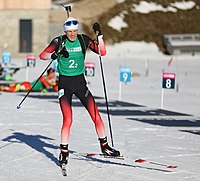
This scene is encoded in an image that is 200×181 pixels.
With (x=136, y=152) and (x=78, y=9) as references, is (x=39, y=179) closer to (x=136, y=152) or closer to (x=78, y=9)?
(x=136, y=152)

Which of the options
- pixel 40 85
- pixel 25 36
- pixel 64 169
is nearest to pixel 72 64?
pixel 64 169

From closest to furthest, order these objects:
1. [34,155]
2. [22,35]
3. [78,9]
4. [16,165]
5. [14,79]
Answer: [16,165], [34,155], [14,79], [22,35], [78,9]

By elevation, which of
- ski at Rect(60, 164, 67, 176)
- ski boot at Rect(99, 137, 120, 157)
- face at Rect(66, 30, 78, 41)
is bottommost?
ski at Rect(60, 164, 67, 176)

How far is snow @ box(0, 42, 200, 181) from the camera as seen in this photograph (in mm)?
9703

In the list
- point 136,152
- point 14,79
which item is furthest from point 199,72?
point 136,152

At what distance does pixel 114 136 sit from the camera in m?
13.5

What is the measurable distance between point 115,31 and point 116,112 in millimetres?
42794

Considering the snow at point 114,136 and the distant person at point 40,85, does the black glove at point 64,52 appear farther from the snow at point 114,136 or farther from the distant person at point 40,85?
the distant person at point 40,85

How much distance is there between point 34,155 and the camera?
11.0 metres

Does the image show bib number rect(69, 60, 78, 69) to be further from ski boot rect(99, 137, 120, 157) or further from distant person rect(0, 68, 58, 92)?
distant person rect(0, 68, 58, 92)

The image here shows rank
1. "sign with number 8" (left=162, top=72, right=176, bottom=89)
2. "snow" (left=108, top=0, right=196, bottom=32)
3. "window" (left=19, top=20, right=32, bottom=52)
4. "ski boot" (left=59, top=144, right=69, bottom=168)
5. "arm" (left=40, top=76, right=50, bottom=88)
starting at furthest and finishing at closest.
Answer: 1. "snow" (left=108, top=0, right=196, bottom=32)
2. "window" (left=19, top=20, right=32, bottom=52)
3. "arm" (left=40, top=76, right=50, bottom=88)
4. "sign with number 8" (left=162, top=72, right=176, bottom=89)
5. "ski boot" (left=59, top=144, right=69, bottom=168)

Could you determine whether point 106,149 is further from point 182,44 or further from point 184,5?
point 184,5

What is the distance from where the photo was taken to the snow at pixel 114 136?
9.70 metres

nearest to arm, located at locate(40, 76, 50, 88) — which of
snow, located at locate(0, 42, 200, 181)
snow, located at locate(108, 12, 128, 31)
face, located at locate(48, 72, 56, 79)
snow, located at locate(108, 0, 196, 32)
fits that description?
face, located at locate(48, 72, 56, 79)
